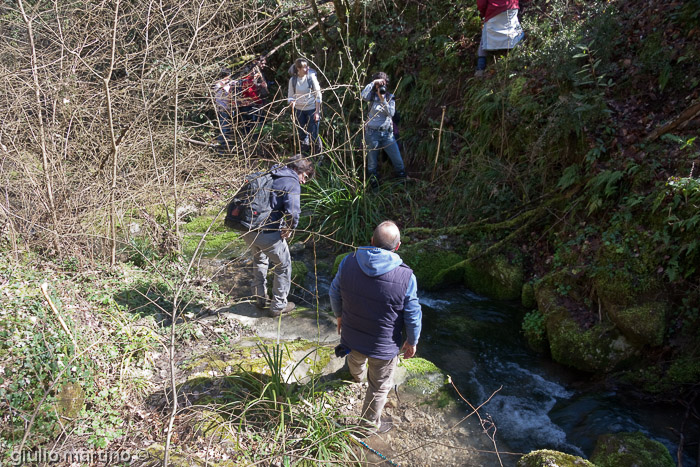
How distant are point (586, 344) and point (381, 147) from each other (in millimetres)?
4597

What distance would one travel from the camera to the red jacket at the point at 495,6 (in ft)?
26.0

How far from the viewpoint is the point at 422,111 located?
9.38m

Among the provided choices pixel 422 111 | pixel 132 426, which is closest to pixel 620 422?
pixel 132 426

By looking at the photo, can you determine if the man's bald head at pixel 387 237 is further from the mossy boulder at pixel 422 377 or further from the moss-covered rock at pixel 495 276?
the moss-covered rock at pixel 495 276

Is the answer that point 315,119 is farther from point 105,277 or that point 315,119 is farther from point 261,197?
point 105,277

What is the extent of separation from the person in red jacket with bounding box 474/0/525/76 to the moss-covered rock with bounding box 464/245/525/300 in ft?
12.3

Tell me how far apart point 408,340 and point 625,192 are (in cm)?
374

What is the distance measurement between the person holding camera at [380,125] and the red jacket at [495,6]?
6.66ft

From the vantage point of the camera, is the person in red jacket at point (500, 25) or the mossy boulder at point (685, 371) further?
the person in red jacket at point (500, 25)

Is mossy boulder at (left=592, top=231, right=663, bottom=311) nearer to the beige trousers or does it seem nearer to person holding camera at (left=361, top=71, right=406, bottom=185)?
the beige trousers

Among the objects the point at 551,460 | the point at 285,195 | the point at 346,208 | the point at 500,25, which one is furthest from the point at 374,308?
the point at 500,25

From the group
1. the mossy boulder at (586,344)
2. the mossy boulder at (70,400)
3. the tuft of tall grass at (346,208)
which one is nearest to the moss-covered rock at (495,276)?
the mossy boulder at (586,344)

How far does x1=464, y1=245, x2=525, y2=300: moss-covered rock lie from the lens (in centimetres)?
659

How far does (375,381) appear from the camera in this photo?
411 centimetres
